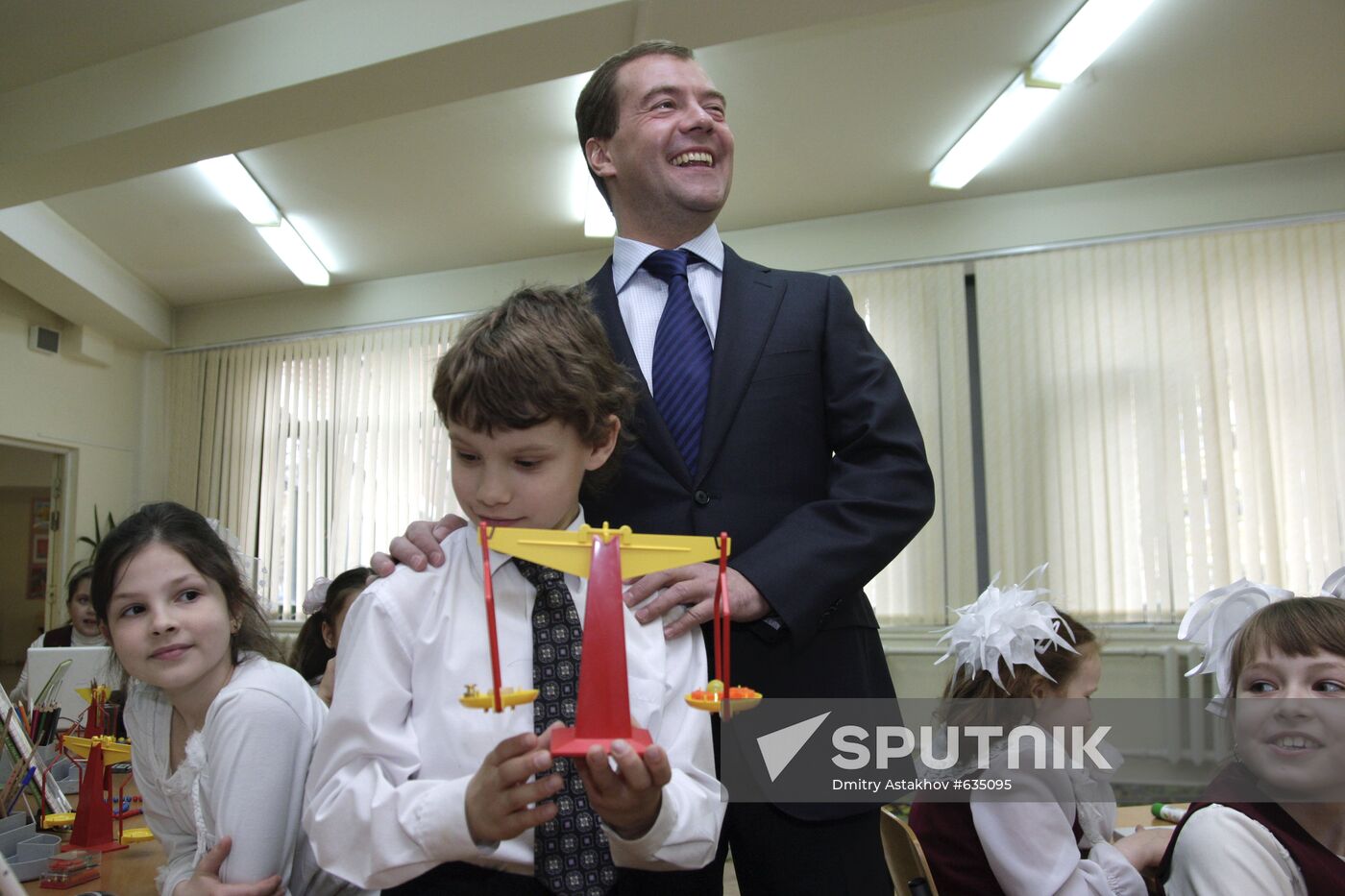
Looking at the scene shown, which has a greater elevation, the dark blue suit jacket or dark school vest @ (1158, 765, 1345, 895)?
the dark blue suit jacket

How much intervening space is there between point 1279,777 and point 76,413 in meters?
7.38

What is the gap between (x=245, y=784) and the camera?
135cm

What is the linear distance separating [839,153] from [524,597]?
4554 mm

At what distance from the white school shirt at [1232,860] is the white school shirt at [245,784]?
4.18 ft

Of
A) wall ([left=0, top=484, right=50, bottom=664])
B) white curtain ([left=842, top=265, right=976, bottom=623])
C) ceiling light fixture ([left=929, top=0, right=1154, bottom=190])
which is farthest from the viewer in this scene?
wall ([left=0, top=484, right=50, bottom=664])

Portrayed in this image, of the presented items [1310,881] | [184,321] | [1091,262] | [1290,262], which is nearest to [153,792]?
[1310,881]

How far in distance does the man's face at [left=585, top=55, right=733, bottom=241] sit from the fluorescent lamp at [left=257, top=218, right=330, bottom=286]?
5005mm

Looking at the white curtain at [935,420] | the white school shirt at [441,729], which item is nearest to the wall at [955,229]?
the white curtain at [935,420]

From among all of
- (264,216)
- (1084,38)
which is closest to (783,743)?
(1084,38)

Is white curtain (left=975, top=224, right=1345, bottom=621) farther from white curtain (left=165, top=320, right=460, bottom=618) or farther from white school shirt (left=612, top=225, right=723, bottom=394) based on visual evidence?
white school shirt (left=612, top=225, right=723, bottom=394)

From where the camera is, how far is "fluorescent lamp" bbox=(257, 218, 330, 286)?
603cm

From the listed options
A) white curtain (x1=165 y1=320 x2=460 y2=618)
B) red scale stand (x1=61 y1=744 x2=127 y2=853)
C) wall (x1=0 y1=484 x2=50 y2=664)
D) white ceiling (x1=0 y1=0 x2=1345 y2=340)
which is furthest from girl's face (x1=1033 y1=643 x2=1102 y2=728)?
wall (x1=0 y1=484 x2=50 y2=664)

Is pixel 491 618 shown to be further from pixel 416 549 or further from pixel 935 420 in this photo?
pixel 935 420

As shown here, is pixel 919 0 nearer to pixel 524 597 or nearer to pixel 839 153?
pixel 839 153
